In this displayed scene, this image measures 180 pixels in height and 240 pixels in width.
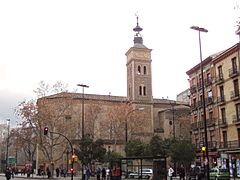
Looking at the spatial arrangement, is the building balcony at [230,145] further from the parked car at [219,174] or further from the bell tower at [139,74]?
the bell tower at [139,74]

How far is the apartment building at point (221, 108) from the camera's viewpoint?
1674 inches

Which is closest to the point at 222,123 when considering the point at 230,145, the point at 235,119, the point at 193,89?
the point at 235,119

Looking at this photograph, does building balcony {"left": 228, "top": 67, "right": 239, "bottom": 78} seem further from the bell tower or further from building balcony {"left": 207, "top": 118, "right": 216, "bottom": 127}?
the bell tower

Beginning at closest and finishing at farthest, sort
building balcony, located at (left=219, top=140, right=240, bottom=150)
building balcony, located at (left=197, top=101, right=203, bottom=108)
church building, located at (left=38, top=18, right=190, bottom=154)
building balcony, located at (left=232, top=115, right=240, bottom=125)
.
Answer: building balcony, located at (left=219, top=140, right=240, bottom=150)
building balcony, located at (left=232, top=115, right=240, bottom=125)
building balcony, located at (left=197, top=101, right=203, bottom=108)
church building, located at (left=38, top=18, right=190, bottom=154)

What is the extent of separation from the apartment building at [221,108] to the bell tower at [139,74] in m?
25.6

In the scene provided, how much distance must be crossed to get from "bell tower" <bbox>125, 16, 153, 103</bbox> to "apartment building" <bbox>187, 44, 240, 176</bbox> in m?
25.6

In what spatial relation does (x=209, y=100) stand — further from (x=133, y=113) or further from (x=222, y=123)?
(x=133, y=113)

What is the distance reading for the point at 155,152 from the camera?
52.5 metres

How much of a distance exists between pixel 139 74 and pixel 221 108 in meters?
34.6

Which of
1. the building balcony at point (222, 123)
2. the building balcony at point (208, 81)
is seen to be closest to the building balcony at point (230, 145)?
the building balcony at point (222, 123)

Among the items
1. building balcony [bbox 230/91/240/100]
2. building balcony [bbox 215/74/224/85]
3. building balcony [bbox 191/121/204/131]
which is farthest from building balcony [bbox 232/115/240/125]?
building balcony [bbox 191/121/204/131]

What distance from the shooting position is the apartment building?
42531 millimetres

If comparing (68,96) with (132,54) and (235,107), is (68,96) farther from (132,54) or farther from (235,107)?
(132,54)

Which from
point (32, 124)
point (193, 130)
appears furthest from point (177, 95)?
point (32, 124)
